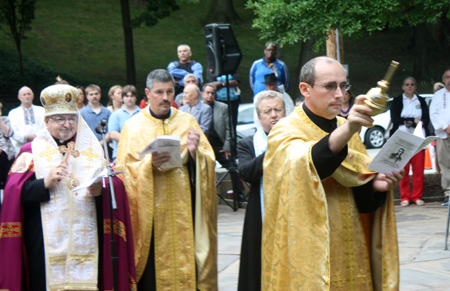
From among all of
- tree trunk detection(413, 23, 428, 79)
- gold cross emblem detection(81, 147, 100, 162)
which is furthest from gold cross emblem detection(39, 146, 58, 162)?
tree trunk detection(413, 23, 428, 79)

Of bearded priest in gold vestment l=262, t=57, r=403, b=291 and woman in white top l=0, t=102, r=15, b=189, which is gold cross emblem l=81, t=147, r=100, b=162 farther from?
woman in white top l=0, t=102, r=15, b=189

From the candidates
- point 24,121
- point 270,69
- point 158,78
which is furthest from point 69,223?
point 270,69

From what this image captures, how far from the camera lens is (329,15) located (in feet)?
30.3

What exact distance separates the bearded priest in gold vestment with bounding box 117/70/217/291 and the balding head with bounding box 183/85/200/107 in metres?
3.32

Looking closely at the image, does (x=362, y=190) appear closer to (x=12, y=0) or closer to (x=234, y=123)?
(x=234, y=123)

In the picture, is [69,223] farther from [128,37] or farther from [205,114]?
[128,37]

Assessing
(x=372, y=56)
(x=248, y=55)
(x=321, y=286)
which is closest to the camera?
(x=321, y=286)

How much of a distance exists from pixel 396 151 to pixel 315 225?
61cm

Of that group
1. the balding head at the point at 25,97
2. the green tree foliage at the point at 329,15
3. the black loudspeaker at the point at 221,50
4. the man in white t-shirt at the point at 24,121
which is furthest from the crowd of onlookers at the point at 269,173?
the green tree foliage at the point at 329,15

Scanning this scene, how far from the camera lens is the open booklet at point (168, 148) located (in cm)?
443

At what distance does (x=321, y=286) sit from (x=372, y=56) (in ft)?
113

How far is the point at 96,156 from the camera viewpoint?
4410mm

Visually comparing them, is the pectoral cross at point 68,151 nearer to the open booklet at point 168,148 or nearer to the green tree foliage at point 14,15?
the open booklet at point 168,148

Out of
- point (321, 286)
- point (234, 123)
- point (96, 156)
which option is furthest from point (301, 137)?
point (234, 123)
